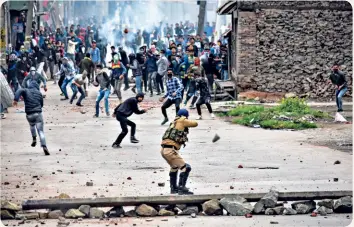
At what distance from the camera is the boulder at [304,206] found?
14.3m

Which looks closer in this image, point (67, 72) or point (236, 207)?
point (236, 207)

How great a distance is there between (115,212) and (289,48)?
19164 millimetres

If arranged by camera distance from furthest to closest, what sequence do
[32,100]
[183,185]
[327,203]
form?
1. [32,100]
2. [183,185]
3. [327,203]

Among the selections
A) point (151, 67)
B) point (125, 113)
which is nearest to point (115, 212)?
point (125, 113)

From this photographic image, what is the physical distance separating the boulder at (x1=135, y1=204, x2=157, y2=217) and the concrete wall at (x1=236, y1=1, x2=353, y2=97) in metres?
18.6

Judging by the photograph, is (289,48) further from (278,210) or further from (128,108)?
(278,210)

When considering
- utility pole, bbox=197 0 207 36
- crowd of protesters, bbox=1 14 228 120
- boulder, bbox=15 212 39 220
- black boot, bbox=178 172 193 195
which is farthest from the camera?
utility pole, bbox=197 0 207 36

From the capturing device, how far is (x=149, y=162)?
63.9 ft

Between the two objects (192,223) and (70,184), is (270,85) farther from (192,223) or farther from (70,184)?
(192,223)

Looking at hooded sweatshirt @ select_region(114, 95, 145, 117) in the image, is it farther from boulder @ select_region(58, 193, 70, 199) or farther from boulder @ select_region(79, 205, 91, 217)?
boulder @ select_region(79, 205, 91, 217)

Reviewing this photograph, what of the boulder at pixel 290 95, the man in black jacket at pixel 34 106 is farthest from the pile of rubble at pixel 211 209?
the boulder at pixel 290 95

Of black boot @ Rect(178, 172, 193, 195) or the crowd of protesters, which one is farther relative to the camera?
the crowd of protesters

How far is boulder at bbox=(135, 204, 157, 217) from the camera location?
46.1ft

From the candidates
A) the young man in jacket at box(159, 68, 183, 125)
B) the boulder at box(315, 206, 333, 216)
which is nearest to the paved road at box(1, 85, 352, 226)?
the young man in jacket at box(159, 68, 183, 125)
